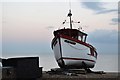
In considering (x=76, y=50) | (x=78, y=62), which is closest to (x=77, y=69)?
(x=78, y=62)

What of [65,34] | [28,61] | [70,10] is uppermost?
[70,10]

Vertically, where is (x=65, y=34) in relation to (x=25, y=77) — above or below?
above

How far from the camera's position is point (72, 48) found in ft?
74.2

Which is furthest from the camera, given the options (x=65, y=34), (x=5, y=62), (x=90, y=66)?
(x=90, y=66)

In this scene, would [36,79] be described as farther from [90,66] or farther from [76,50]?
[90,66]

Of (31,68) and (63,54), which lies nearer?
(31,68)

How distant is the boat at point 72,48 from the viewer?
22.3 meters

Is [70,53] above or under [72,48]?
under

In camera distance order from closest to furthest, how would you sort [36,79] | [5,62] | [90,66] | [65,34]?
[36,79], [5,62], [65,34], [90,66]

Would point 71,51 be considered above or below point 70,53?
above

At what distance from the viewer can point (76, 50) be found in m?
23.0

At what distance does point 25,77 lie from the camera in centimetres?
1543

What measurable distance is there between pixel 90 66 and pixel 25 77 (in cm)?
1264

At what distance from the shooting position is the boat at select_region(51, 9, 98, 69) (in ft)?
73.1
